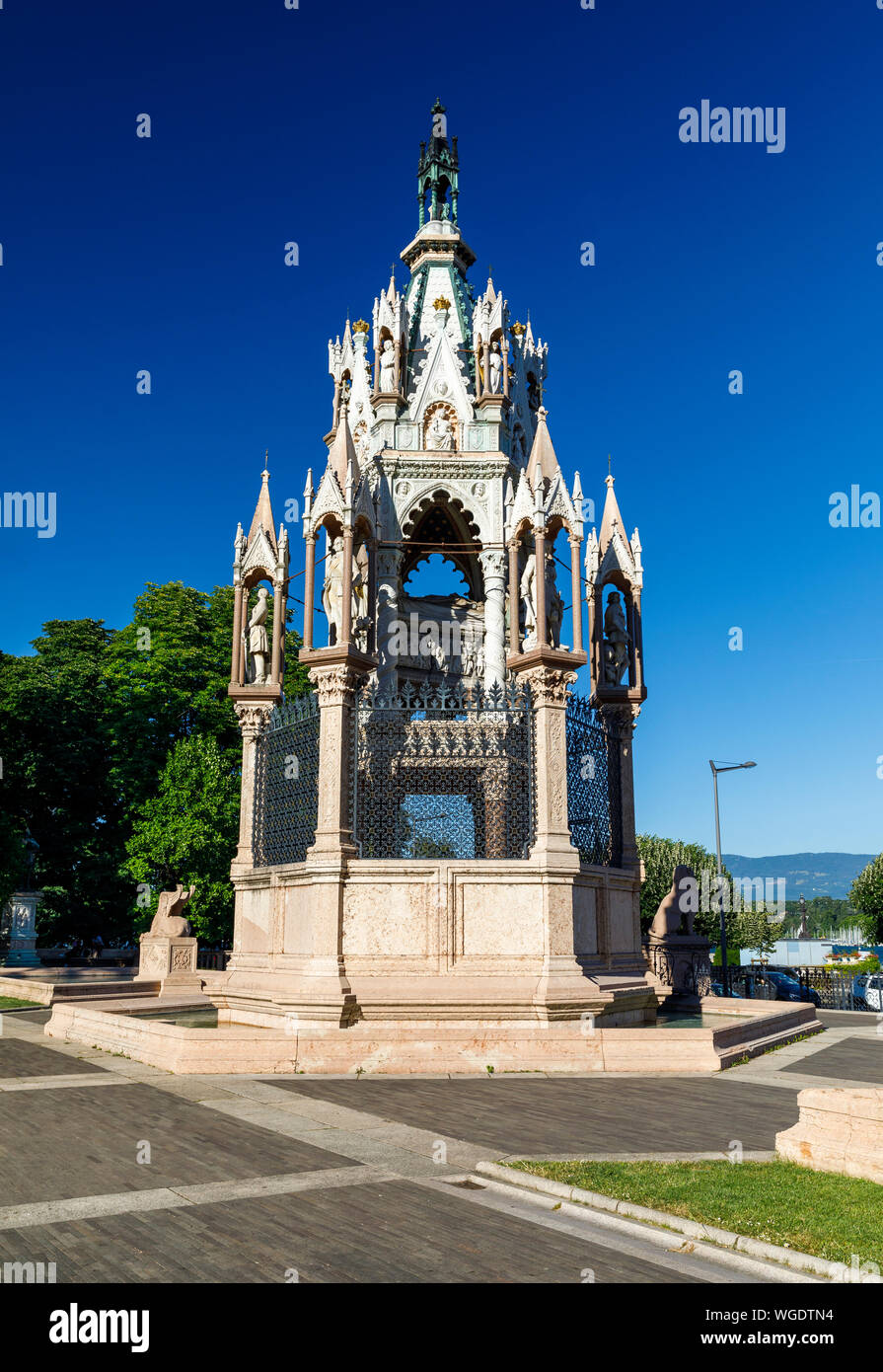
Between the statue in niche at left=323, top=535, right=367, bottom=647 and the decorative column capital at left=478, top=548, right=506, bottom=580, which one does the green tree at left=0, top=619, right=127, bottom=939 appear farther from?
the statue in niche at left=323, top=535, right=367, bottom=647

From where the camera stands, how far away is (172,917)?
2945cm

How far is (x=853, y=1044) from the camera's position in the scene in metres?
19.3

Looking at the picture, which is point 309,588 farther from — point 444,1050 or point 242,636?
point 444,1050

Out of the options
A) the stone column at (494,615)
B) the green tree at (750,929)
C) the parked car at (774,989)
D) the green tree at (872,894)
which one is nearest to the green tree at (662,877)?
the green tree at (750,929)

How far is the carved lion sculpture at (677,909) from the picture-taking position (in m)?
24.8

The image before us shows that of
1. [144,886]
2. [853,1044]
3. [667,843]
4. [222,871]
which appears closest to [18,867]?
[144,886]

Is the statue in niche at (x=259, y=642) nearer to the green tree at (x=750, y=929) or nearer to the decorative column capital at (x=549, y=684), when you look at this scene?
the decorative column capital at (x=549, y=684)

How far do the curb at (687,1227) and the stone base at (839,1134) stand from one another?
206 centimetres

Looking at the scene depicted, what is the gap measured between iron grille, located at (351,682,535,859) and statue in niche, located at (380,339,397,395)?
7.70 meters

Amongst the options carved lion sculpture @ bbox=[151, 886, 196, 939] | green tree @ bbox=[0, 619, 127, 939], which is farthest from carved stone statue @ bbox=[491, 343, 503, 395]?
green tree @ bbox=[0, 619, 127, 939]

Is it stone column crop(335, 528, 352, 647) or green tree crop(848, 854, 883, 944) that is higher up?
stone column crop(335, 528, 352, 647)

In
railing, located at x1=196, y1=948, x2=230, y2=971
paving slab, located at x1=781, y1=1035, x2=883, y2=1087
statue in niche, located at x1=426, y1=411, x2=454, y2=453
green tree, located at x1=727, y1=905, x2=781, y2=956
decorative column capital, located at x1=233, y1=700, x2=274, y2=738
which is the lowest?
green tree, located at x1=727, y1=905, x2=781, y2=956

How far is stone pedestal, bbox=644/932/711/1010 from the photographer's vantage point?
24641 mm
